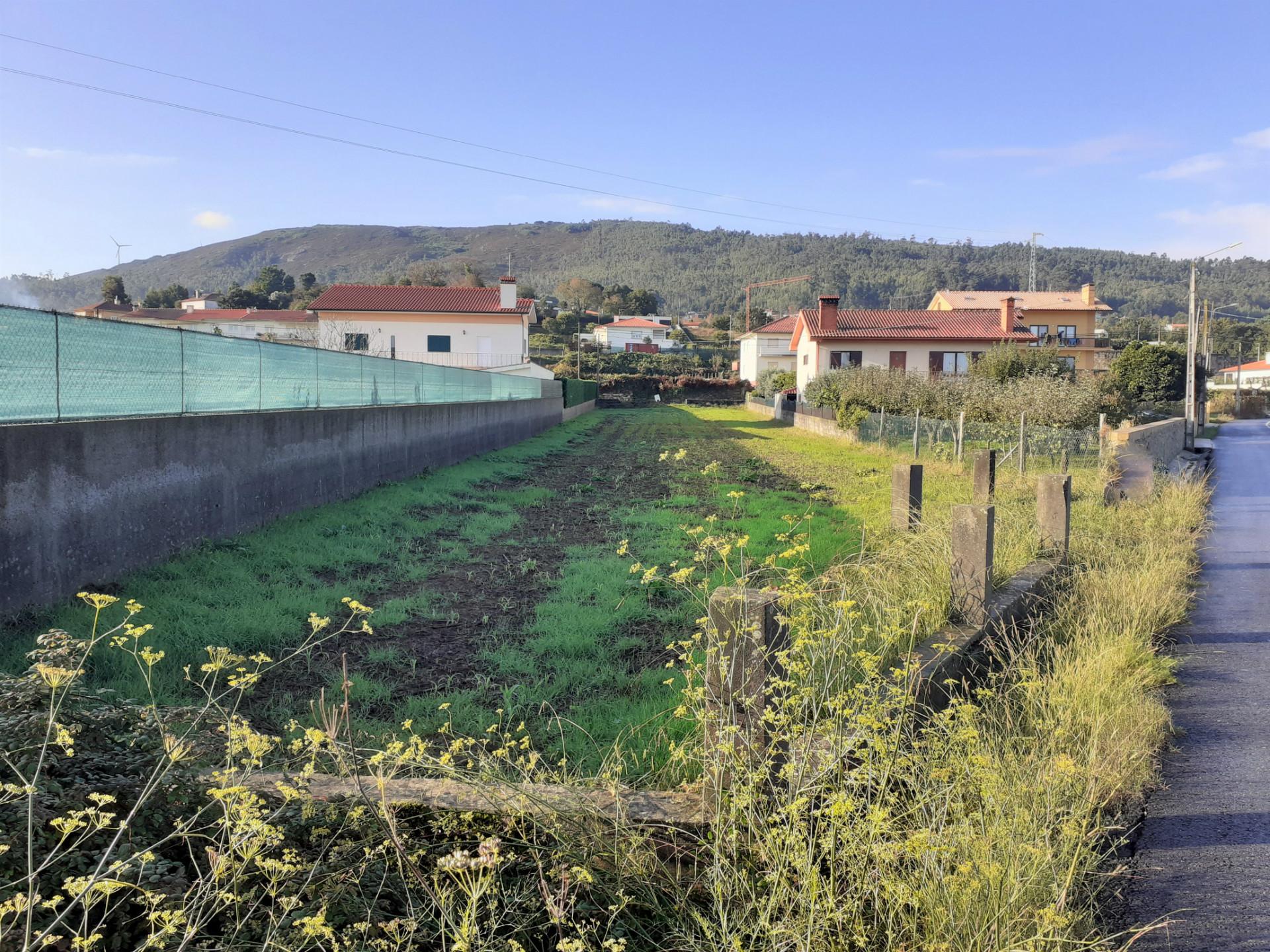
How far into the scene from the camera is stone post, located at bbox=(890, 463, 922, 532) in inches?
328

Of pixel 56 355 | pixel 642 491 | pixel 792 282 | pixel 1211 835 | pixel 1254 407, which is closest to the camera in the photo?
pixel 1211 835

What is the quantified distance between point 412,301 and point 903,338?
2881 centimetres

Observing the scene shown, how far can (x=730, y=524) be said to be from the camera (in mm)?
11703

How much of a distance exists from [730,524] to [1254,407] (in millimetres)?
71304

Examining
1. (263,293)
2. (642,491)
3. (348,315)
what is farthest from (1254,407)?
(263,293)

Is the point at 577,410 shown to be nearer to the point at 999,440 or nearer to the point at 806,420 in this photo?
the point at 806,420

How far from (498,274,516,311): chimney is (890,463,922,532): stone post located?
154 ft

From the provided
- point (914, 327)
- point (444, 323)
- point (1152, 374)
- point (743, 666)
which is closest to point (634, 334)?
point (444, 323)

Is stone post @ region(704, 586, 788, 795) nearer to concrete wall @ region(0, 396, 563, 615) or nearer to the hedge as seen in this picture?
concrete wall @ region(0, 396, 563, 615)

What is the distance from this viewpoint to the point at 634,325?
4589 inches

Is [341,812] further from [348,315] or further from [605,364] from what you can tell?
[605,364]

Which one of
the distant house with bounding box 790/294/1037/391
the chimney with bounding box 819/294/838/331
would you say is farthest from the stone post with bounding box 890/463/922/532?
the chimney with bounding box 819/294/838/331

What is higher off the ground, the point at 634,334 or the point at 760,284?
the point at 760,284

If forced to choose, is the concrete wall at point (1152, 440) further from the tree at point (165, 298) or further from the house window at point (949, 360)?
the tree at point (165, 298)
